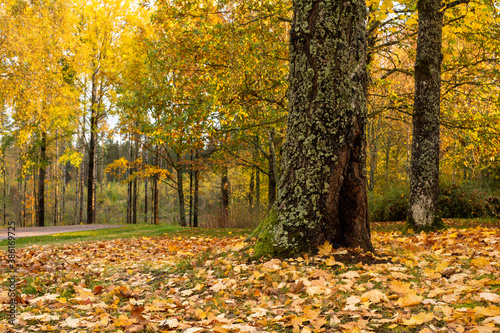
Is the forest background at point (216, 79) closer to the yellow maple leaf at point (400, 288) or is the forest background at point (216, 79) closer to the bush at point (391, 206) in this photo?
the bush at point (391, 206)

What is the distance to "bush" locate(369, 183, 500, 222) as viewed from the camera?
11539 millimetres

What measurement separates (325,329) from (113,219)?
33.0 meters

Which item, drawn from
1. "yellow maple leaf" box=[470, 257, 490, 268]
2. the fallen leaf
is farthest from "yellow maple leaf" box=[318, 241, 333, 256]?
the fallen leaf

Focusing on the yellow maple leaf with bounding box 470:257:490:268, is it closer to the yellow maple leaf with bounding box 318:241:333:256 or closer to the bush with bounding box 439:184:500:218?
the yellow maple leaf with bounding box 318:241:333:256

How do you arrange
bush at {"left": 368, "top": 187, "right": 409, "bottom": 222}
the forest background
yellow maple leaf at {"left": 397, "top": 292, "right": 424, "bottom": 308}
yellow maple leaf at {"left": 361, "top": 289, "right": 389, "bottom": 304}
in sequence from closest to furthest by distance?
yellow maple leaf at {"left": 397, "top": 292, "right": 424, "bottom": 308} < yellow maple leaf at {"left": 361, "top": 289, "right": 389, "bottom": 304} < the forest background < bush at {"left": 368, "top": 187, "right": 409, "bottom": 222}

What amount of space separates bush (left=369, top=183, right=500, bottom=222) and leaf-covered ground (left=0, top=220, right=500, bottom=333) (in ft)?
27.8

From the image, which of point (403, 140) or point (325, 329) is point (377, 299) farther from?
point (403, 140)

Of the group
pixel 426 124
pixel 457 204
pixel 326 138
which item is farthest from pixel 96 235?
pixel 457 204

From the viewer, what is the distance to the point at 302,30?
3.88 metres

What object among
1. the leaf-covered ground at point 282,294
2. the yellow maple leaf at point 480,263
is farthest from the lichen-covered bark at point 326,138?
the yellow maple leaf at point 480,263

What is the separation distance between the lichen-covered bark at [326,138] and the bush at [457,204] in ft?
30.0

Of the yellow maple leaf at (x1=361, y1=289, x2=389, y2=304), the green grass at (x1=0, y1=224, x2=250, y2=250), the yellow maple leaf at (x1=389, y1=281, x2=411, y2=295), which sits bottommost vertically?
the green grass at (x1=0, y1=224, x2=250, y2=250)

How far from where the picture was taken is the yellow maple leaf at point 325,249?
353cm

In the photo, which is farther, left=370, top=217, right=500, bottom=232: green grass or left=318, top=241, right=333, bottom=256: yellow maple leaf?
left=370, top=217, right=500, bottom=232: green grass
